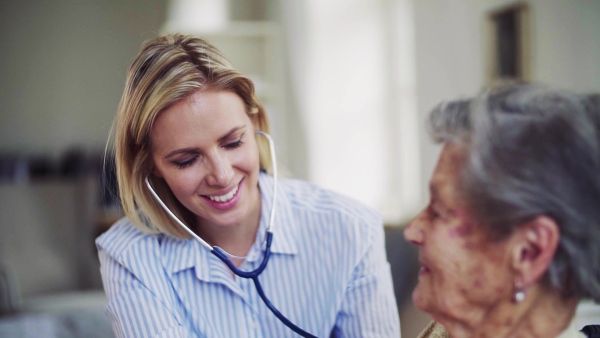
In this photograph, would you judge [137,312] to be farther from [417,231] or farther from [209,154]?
[417,231]

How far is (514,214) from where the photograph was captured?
0.52 meters

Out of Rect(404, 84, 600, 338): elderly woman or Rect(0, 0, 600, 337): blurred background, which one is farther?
Rect(0, 0, 600, 337): blurred background

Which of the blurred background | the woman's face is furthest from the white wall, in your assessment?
the woman's face

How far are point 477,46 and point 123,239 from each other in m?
1.48

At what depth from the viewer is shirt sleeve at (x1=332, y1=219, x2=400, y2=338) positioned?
2.94 feet

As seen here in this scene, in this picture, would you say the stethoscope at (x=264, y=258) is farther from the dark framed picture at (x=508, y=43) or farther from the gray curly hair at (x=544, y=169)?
the dark framed picture at (x=508, y=43)

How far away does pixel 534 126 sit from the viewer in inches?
20.1

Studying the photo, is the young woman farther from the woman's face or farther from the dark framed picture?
the dark framed picture

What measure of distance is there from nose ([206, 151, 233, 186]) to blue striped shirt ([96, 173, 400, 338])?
0.14 metres

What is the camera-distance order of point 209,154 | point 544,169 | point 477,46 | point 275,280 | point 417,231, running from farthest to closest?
1. point 477,46
2. point 275,280
3. point 209,154
4. point 417,231
5. point 544,169

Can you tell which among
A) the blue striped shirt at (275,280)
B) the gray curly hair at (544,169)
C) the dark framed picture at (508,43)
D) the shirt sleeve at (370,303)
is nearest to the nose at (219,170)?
the blue striped shirt at (275,280)

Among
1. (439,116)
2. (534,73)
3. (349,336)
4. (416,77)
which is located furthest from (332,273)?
(416,77)

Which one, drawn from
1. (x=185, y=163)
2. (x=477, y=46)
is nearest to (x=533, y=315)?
(x=185, y=163)

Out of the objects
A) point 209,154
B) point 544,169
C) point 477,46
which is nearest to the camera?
point 544,169
